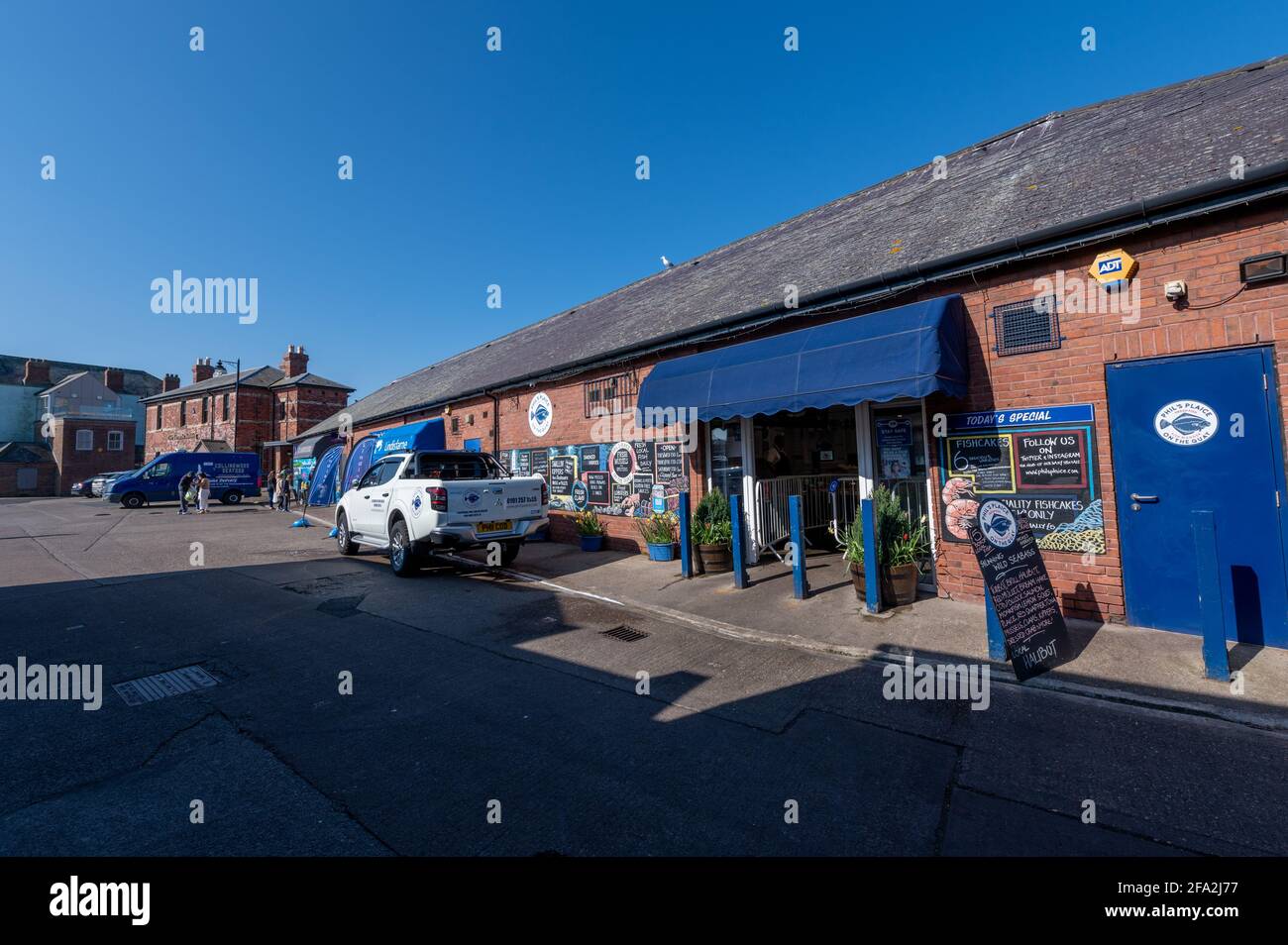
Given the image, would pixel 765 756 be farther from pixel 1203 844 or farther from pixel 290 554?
pixel 290 554

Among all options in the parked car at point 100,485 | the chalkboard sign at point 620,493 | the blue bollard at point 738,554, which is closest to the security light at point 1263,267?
the blue bollard at point 738,554

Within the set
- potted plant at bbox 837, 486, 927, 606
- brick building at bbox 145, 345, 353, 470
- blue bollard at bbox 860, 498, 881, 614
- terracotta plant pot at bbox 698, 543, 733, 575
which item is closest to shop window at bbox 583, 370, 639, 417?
terracotta plant pot at bbox 698, 543, 733, 575

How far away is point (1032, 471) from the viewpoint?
19.3ft

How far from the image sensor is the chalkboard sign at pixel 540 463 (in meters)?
13.0

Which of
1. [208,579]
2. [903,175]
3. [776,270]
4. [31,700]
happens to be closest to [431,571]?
[208,579]

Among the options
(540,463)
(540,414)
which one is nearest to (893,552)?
(540,463)

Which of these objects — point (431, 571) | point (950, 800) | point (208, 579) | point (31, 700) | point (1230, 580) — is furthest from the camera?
point (431, 571)

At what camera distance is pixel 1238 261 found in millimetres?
4898

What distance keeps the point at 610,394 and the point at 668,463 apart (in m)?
2.19

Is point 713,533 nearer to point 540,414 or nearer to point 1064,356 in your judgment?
point 1064,356

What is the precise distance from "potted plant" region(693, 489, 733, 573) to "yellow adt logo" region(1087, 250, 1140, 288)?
5239 millimetres

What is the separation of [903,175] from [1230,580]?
9318 mm

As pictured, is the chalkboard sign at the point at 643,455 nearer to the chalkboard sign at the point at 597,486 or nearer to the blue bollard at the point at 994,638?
the chalkboard sign at the point at 597,486

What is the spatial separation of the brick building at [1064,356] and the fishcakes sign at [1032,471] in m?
0.02
